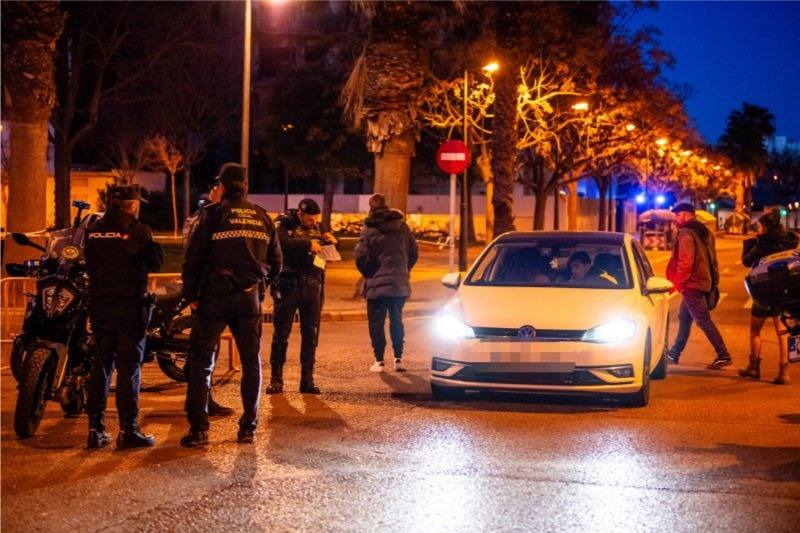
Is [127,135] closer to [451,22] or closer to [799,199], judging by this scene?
[451,22]

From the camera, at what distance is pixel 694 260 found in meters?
11.8

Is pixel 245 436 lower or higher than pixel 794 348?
lower

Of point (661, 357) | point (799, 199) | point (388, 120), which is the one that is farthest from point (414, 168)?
point (799, 199)

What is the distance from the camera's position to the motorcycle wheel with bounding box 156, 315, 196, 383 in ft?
32.8

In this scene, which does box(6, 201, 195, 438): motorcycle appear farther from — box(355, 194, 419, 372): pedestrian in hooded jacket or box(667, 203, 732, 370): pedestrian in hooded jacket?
box(667, 203, 732, 370): pedestrian in hooded jacket

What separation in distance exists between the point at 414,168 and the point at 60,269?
4581 cm

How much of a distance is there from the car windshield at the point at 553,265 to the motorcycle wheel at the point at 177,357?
105 inches

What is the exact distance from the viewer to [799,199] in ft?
474

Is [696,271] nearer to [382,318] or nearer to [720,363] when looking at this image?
[720,363]

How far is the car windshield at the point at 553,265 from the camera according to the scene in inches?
399

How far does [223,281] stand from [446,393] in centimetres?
277

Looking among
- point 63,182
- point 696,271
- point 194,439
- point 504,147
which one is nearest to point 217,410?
point 194,439

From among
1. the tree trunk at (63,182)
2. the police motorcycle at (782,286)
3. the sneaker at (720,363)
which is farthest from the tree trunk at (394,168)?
the tree trunk at (63,182)

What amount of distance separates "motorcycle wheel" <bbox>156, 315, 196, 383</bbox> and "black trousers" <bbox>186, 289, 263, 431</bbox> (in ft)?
7.39
